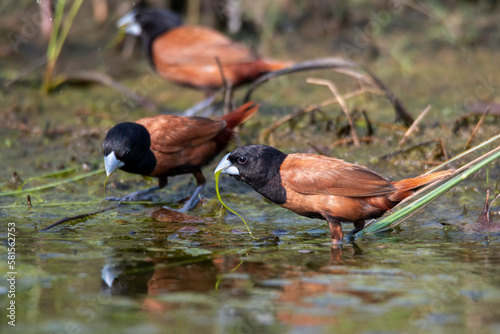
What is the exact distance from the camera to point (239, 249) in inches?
159

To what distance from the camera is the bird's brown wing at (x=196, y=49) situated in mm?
7418

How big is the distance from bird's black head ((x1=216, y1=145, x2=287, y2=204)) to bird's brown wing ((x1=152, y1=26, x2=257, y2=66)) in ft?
9.98

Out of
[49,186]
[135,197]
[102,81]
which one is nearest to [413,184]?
[135,197]

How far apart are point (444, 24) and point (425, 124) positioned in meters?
2.79

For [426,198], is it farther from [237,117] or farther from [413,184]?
[237,117]

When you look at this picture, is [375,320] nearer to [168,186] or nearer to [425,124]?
[168,186]

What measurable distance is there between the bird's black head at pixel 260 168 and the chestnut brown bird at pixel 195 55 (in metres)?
2.95

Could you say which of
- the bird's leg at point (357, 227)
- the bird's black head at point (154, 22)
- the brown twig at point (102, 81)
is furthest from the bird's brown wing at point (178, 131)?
the bird's black head at point (154, 22)

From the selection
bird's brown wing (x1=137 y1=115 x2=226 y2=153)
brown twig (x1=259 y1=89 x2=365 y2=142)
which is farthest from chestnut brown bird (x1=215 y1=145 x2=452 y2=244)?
brown twig (x1=259 y1=89 x2=365 y2=142)

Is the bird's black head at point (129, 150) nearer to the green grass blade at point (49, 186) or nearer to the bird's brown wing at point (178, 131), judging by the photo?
the bird's brown wing at point (178, 131)

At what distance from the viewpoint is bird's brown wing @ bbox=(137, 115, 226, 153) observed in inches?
204

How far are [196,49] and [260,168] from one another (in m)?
3.48

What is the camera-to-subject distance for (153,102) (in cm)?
830

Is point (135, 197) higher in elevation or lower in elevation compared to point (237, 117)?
lower
